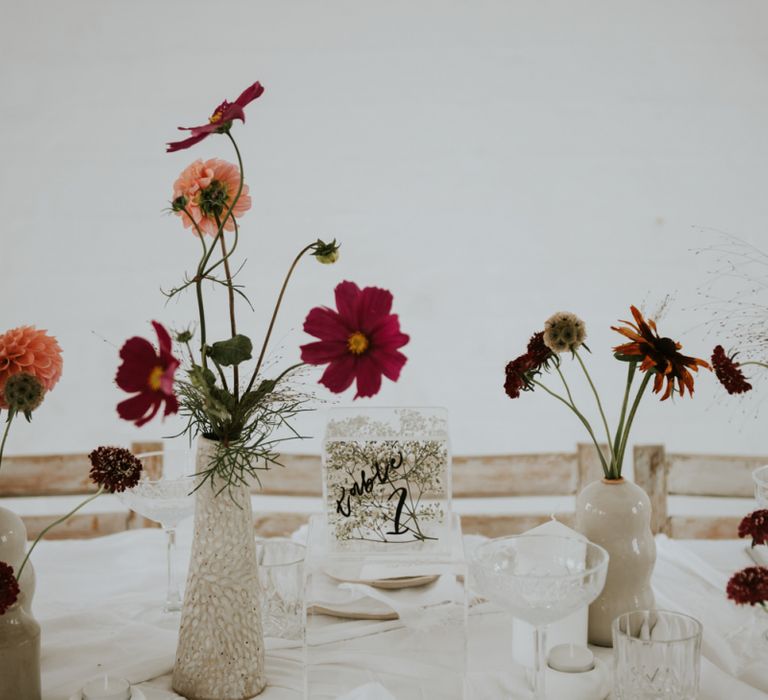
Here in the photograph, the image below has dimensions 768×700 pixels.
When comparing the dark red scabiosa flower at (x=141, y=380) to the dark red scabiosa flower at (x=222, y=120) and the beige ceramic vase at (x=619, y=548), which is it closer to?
the dark red scabiosa flower at (x=222, y=120)

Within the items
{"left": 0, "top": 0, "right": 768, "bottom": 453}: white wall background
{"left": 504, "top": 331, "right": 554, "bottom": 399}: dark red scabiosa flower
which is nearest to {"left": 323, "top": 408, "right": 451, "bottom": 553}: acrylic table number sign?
{"left": 504, "top": 331, "right": 554, "bottom": 399}: dark red scabiosa flower

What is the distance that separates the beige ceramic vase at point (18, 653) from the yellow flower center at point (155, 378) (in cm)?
33

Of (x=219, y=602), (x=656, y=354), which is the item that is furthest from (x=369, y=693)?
(x=656, y=354)

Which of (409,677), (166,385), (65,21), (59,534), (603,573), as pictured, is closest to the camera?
(166,385)

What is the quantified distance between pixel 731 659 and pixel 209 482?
27.4 inches

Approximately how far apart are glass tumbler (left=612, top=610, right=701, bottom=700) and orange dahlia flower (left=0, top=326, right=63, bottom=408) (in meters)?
0.70

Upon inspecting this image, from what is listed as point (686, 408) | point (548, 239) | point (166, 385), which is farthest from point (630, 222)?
point (166, 385)

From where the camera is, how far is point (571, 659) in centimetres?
104

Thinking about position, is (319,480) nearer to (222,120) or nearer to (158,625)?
(158,625)

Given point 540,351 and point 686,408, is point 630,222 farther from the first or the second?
point 540,351

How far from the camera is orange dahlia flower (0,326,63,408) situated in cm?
104

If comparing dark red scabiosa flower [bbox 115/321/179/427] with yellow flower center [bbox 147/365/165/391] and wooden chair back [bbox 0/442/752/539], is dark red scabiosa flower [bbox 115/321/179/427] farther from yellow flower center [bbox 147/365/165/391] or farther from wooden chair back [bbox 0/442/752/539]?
wooden chair back [bbox 0/442/752/539]

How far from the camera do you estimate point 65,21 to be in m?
2.75

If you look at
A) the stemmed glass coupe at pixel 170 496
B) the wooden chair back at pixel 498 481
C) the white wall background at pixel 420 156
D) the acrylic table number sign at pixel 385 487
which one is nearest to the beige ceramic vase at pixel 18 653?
the stemmed glass coupe at pixel 170 496
